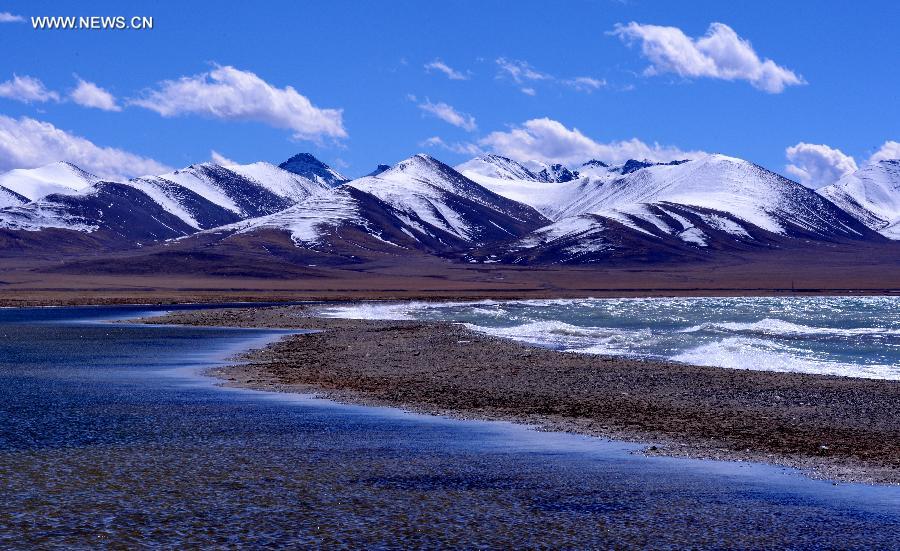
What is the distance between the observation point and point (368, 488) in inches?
916

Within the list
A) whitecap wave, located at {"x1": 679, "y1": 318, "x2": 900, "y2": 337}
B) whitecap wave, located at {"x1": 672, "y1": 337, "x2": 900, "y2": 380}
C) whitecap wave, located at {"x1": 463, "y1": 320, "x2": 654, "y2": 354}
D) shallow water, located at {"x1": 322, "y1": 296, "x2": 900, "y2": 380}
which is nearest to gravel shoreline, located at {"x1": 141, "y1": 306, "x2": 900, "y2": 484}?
whitecap wave, located at {"x1": 672, "y1": 337, "x2": 900, "y2": 380}

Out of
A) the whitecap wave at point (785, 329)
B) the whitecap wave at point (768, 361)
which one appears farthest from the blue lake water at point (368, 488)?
the whitecap wave at point (785, 329)

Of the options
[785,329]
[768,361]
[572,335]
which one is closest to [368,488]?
[768,361]

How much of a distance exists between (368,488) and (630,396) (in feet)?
59.2

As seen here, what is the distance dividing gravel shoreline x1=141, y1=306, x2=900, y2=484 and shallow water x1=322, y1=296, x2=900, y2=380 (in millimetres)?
6916

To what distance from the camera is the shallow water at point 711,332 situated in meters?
57.1

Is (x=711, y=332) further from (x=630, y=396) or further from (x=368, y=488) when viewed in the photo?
(x=368, y=488)

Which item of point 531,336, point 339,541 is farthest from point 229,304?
point 339,541

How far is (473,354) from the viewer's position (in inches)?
2304

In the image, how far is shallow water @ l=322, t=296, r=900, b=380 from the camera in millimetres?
57094

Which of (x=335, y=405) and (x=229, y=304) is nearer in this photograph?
(x=335, y=405)

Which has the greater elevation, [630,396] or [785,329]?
[785,329]

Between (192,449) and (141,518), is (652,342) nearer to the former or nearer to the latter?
(192,449)

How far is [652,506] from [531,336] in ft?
180
